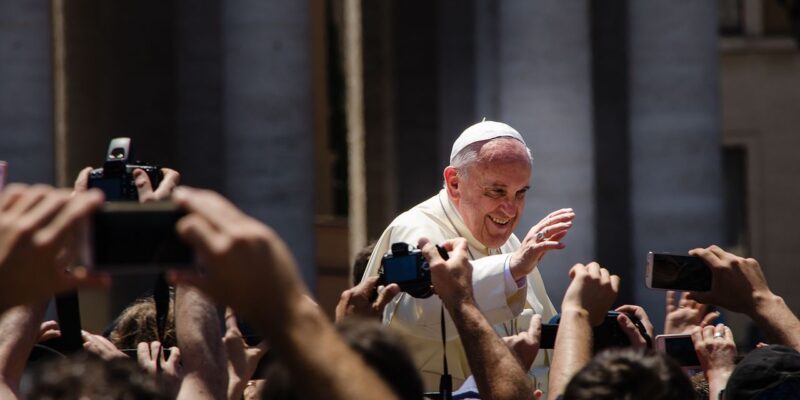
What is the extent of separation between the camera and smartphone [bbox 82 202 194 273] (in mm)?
3395

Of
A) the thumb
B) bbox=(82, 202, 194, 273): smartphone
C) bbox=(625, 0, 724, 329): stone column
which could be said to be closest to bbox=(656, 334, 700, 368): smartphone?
the thumb

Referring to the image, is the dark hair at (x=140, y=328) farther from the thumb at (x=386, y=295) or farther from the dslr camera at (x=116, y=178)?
the dslr camera at (x=116, y=178)

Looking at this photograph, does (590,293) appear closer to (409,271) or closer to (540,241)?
(409,271)

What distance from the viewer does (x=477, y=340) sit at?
16.4 feet

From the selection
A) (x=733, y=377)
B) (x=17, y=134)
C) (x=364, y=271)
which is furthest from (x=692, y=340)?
(x=17, y=134)

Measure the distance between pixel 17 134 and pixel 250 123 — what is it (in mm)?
3066

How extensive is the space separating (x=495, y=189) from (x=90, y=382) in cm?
419

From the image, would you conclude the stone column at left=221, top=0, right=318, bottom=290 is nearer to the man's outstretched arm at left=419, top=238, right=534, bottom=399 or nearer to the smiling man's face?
the smiling man's face

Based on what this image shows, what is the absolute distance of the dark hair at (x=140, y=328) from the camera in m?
6.33

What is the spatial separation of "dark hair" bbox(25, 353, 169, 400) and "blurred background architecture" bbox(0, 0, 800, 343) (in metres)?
16.5

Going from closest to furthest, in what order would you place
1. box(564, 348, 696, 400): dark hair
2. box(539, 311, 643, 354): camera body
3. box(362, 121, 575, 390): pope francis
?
1. box(564, 348, 696, 400): dark hair
2. box(539, 311, 643, 354): camera body
3. box(362, 121, 575, 390): pope francis

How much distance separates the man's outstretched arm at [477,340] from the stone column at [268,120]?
16.3 m

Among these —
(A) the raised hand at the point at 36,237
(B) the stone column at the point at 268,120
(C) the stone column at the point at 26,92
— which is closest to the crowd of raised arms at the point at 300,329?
(A) the raised hand at the point at 36,237

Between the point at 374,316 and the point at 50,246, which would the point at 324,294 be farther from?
the point at 50,246
